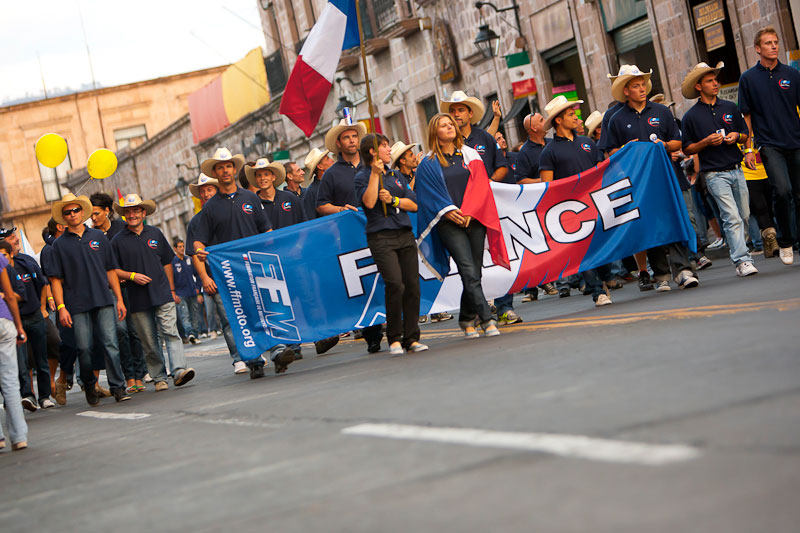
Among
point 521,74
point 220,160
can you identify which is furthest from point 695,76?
point 521,74

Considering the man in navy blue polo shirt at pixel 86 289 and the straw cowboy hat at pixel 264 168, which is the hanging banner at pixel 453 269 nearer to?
the man in navy blue polo shirt at pixel 86 289

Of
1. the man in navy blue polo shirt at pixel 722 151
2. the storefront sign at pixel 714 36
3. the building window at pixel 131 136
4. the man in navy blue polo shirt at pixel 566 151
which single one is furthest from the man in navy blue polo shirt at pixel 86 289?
the building window at pixel 131 136

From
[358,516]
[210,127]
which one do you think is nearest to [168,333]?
[358,516]

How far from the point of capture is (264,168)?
567 inches

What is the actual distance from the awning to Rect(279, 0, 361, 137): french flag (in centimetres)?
1360

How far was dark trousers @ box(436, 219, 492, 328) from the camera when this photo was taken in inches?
429

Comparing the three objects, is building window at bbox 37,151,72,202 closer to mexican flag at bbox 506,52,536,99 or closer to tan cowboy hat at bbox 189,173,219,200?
mexican flag at bbox 506,52,536,99

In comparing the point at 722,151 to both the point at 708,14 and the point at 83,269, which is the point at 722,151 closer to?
the point at 83,269

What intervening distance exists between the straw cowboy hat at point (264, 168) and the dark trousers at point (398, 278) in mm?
3618

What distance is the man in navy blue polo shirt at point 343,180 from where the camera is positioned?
12.5m

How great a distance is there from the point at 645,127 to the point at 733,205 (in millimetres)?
1168

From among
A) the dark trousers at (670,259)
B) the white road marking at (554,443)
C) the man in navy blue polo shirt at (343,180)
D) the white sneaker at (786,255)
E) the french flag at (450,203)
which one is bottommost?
the white road marking at (554,443)

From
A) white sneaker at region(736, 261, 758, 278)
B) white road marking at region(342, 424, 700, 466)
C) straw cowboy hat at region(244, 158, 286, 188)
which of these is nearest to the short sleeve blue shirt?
straw cowboy hat at region(244, 158, 286, 188)

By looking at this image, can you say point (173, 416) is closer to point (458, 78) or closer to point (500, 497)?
point (500, 497)
